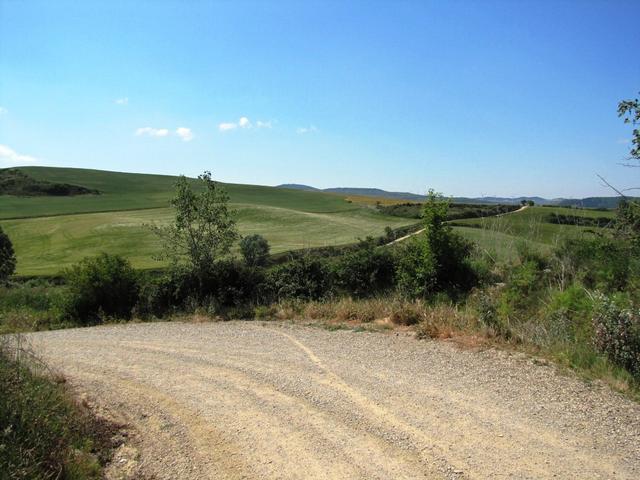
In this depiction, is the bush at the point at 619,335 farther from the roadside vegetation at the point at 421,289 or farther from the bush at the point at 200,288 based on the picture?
the bush at the point at 200,288

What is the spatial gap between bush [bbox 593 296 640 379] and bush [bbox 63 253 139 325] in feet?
46.1

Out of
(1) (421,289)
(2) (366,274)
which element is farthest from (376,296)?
(1) (421,289)

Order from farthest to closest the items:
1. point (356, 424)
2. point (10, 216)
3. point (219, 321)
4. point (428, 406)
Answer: point (10, 216) → point (219, 321) → point (428, 406) → point (356, 424)

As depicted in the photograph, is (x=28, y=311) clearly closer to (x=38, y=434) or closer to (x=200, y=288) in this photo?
(x=200, y=288)

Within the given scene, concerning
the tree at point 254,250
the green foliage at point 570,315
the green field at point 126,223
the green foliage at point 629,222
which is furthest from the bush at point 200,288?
the green field at point 126,223

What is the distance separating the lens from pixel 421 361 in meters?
8.67

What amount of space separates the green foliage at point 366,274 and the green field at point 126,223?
33.5 metres

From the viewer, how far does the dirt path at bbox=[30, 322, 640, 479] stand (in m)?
5.16

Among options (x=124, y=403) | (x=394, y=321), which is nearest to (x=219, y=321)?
(x=394, y=321)

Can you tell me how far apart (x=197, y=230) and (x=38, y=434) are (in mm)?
12918

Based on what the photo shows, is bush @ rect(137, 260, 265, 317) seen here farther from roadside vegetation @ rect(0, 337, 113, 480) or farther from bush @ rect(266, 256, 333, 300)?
roadside vegetation @ rect(0, 337, 113, 480)

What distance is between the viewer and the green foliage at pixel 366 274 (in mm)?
15203

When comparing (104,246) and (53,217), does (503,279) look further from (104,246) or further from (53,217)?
(53,217)

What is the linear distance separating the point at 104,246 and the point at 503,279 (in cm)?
5251
